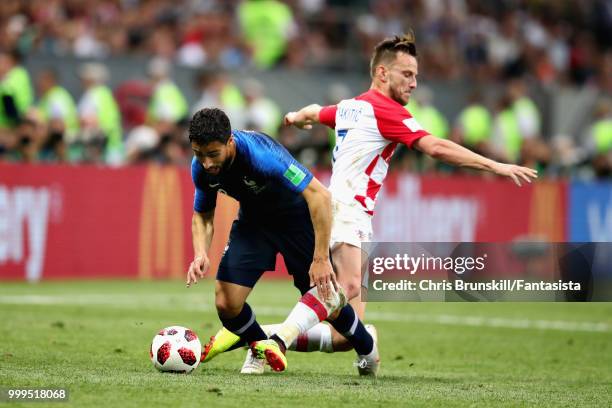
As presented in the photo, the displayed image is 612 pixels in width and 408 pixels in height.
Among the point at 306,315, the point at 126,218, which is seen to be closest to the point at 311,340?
the point at 306,315

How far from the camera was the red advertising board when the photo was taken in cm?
1697

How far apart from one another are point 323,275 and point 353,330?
0.91m

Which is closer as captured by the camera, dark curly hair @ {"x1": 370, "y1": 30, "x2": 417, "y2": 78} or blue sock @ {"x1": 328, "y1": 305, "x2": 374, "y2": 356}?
blue sock @ {"x1": 328, "y1": 305, "x2": 374, "y2": 356}

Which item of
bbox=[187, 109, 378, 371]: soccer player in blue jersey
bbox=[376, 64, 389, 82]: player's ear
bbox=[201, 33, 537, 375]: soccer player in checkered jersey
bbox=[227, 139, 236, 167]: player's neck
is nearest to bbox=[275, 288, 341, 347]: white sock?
bbox=[187, 109, 378, 371]: soccer player in blue jersey

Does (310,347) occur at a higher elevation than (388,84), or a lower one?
lower

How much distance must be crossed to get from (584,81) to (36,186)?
15.1 metres

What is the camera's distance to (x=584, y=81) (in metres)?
27.9

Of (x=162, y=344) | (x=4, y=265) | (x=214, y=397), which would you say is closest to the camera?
(x=214, y=397)

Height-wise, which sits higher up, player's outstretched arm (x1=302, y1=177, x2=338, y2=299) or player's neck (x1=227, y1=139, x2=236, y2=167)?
player's neck (x1=227, y1=139, x2=236, y2=167)

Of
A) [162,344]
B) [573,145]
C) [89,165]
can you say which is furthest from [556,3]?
[162,344]

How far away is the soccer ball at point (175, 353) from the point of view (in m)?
8.55

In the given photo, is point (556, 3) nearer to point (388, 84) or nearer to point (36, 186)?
point (36, 186)

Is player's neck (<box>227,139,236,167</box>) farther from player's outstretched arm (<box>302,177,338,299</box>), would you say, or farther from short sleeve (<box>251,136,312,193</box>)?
player's outstretched arm (<box>302,177,338,299</box>)

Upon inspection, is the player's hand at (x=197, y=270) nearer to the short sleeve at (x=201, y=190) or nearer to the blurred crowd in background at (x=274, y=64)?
the short sleeve at (x=201, y=190)
